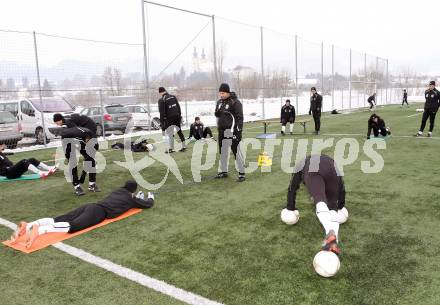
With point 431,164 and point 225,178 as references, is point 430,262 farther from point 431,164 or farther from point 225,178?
point 431,164

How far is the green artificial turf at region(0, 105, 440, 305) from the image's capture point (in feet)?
11.5

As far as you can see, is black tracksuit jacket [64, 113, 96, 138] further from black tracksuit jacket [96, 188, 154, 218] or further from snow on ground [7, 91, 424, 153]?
snow on ground [7, 91, 424, 153]

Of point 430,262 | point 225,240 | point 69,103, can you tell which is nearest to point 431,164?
point 430,262

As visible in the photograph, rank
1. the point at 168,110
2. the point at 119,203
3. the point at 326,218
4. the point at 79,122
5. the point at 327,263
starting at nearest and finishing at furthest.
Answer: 1. the point at 327,263
2. the point at 326,218
3. the point at 119,203
4. the point at 79,122
5. the point at 168,110

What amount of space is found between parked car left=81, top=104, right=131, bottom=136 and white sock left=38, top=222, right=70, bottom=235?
41.9 ft

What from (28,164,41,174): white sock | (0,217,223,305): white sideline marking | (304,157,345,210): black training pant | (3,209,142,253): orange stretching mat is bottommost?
(0,217,223,305): white sideline marking

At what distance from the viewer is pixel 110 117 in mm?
17797

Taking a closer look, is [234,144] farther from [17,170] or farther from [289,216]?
[17,170]

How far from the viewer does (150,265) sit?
164 inches

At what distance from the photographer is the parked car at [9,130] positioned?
1430cm

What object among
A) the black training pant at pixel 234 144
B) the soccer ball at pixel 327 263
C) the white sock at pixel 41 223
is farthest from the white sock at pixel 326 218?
the black training pant at pixel 234 144

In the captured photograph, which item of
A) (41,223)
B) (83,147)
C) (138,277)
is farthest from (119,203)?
(138,277)

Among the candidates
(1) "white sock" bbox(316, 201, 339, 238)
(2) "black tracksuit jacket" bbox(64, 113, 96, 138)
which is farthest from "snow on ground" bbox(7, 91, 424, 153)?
(1) "white sock" bbox(316, 201, 339, 238)

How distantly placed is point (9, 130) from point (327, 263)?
1451 centimetres
